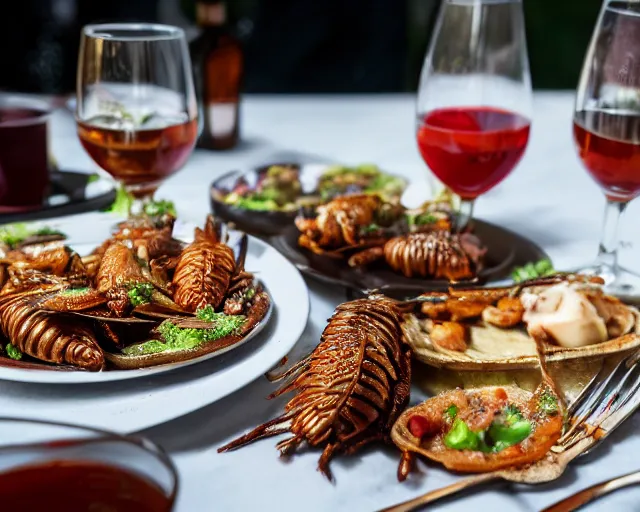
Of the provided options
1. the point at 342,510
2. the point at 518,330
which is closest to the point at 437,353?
the point at 518,330

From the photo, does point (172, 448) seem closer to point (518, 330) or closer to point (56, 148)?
point (518, 330)

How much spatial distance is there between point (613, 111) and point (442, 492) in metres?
0.69

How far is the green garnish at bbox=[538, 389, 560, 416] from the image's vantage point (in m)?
0.80

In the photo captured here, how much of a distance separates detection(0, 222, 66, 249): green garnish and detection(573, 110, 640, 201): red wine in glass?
2.68ft

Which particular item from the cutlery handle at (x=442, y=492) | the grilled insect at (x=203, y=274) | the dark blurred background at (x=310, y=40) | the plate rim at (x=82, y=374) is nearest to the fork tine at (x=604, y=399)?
the cutlery handle at (x=442, y=492)

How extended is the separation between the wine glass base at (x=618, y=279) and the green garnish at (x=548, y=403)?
34cm

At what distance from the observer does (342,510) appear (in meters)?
0.72

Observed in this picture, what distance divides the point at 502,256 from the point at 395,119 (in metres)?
1.10

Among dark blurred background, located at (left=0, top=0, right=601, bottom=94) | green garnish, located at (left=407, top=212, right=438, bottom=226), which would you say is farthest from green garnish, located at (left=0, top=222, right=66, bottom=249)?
dark blurred background, located at (left=0, top=0, right=601, bottom=94)

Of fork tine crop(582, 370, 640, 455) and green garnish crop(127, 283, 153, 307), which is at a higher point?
green garnish crop(127, 283, 153, 307)

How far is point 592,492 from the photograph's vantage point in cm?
73

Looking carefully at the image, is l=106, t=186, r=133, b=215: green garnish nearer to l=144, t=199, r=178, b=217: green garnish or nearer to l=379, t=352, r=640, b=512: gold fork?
l=144, t=199, r=178, b=217: green garnish

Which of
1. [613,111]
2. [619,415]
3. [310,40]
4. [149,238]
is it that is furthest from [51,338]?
[310,40]

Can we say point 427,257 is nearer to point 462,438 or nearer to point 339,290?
point 339,290
